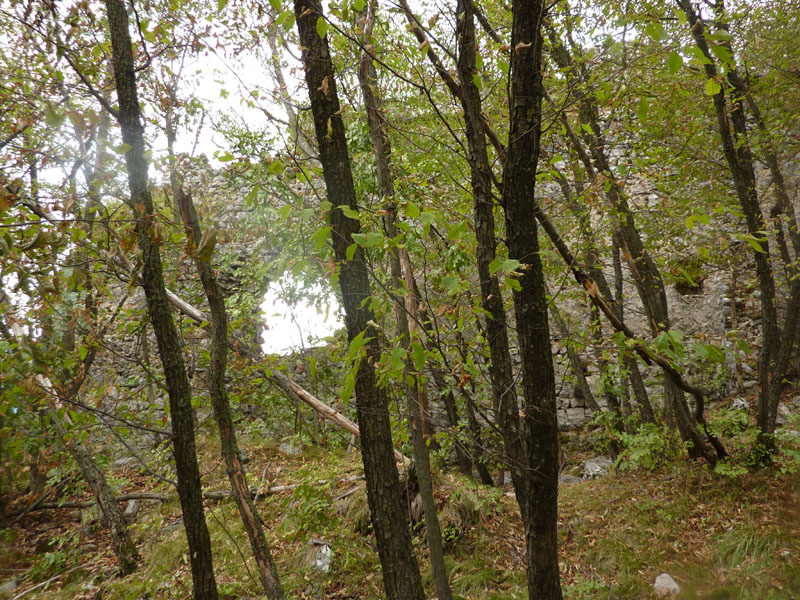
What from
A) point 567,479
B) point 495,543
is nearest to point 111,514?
point 495,543

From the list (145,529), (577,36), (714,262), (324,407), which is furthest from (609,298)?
(145,529)

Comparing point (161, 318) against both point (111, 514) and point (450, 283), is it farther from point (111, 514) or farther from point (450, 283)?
point (111, 514)

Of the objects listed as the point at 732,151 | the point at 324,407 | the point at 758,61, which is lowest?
the point at 324,407

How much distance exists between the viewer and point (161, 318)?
9.86ft

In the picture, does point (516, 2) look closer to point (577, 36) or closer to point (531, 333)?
point (531, 333)

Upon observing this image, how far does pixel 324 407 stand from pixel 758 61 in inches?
295

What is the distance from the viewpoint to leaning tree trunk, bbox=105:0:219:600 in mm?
2889

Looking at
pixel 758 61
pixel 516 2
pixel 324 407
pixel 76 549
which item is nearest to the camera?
pixel 516 2

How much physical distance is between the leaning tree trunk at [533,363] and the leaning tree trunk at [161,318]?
223 cm

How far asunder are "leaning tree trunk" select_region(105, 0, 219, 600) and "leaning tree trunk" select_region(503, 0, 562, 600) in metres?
2.23

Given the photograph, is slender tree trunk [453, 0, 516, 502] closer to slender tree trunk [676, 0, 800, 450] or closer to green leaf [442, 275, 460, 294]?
green leaf [442, 275, 460, 294]

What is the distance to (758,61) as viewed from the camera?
6238 millimetres

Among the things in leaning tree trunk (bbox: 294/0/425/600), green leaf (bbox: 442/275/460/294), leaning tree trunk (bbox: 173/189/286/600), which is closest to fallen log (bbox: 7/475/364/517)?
leaning tree trunk (bbox: 173/189/286/600)

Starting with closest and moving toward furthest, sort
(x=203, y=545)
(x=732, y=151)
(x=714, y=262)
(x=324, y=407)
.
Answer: (x=203, y=545) → (x=732, y=151) → (x=324, y=407) → (x=714, y=262)
